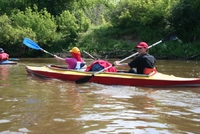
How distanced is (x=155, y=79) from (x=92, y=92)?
1.69 metres

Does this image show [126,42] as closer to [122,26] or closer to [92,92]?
[122,26]

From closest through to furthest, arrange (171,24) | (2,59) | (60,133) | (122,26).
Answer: (60,133) → (2,59) → (171,24) → (122,26)

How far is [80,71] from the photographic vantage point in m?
8.59

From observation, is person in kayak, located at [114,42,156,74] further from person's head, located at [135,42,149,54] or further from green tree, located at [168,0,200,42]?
green tree, located at [168,0,200,42]

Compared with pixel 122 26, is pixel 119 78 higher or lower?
lower

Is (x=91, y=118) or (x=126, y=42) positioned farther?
(x=126, y=42)

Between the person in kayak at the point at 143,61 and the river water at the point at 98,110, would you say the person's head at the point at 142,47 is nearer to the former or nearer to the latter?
the person in kayak at the point at 143,61

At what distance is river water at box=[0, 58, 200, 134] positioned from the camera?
399 centimetres

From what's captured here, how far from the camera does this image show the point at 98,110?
4992mm

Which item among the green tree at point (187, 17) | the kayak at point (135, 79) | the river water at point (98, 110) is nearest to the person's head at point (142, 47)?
the kayak at point (135, 79)

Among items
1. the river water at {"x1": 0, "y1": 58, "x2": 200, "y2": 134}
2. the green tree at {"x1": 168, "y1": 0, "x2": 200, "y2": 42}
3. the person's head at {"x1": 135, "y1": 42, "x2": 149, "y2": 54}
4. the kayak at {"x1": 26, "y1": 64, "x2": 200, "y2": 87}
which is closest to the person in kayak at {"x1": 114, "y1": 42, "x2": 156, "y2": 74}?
the person's head at {"x1": 135, "y1": 42, "x2": 149, "y2": 54}

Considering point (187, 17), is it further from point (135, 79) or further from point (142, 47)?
point (135, 79)

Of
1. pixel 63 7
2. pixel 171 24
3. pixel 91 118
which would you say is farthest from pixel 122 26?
pixel 91 118

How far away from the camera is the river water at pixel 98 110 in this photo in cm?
399
